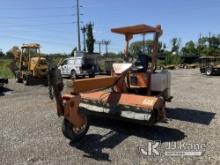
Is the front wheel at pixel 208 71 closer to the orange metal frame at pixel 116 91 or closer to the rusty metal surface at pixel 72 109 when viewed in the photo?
the orange metal frame at pixel 116 91

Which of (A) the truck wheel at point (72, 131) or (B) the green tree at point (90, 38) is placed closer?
(A) the truck wheel at point (72, 131)

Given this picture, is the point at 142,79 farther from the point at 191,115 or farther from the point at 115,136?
the point at 191,115

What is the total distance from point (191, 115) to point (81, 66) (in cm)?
1409

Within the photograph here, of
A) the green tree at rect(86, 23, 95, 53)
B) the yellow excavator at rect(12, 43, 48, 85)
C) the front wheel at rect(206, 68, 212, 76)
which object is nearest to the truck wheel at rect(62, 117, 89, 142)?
the yellow excavator at rect(12, 43, 48, 85)

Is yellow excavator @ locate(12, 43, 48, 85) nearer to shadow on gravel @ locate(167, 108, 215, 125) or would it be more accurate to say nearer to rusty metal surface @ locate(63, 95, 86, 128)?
shadow on gravel @ locate(167, 108, 215, 125)

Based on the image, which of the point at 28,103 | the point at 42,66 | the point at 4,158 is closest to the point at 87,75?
the point at 42,66

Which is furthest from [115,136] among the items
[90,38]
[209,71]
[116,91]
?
[90,38]

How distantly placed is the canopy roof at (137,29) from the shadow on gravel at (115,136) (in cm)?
242

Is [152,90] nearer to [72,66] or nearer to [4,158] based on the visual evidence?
[4,158]

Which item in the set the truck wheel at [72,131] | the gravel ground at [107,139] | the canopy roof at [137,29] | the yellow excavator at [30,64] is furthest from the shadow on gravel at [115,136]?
the yellow excavator at [30,64]

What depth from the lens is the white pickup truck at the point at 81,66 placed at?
A: 2091 centimetres

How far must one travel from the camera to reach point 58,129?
6375mm

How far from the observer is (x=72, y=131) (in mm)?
5281

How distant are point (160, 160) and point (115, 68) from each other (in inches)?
111
